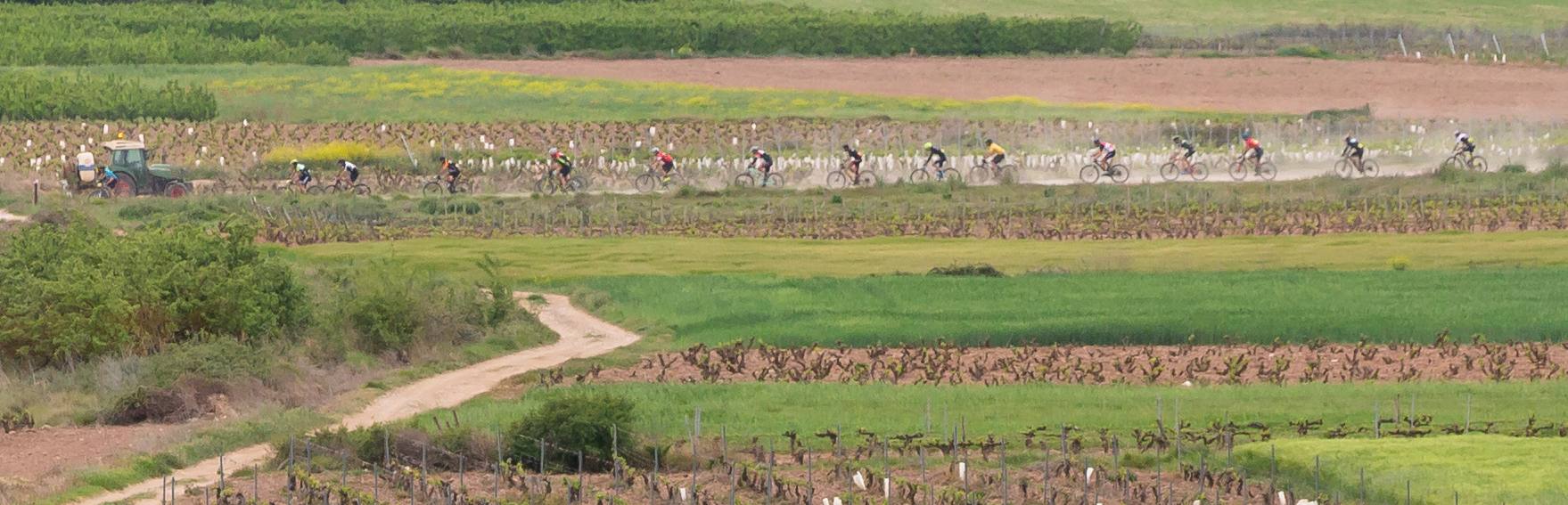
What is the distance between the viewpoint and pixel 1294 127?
277ft

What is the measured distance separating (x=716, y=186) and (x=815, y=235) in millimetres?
13319

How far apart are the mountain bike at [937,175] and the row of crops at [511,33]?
4397 cm

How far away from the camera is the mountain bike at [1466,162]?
71.4 m

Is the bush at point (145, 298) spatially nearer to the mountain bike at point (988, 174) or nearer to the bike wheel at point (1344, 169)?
the mountain bike at point (988, 174)

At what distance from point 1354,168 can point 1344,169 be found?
1.37 meters

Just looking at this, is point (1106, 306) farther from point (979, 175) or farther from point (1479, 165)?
point (1479, 165)

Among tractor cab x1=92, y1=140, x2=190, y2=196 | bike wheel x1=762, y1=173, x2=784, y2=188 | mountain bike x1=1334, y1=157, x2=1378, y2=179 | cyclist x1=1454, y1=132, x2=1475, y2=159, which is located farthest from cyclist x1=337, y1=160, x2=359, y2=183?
cyclist x1=1454, y1=132, x2=1475, y2=159

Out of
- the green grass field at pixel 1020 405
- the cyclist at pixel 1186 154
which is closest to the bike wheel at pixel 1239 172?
the cyclist at pixel 1186 154

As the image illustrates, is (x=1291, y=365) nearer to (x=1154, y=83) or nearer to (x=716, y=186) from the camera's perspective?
(x=716, y=186)

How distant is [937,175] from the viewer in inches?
2886

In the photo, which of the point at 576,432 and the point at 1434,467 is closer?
the point at 1434,467

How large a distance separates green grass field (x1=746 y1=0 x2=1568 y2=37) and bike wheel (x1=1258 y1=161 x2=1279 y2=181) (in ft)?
178

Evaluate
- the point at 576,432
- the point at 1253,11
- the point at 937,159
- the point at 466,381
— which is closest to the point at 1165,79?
the point at 937,159

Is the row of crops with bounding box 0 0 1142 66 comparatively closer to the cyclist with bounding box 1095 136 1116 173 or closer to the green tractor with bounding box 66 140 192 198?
the green tractor with bounding box 66 140 192 198
